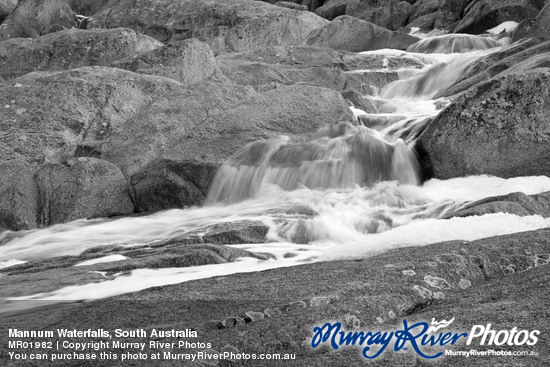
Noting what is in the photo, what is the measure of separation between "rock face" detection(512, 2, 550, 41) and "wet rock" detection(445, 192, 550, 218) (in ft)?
41.1

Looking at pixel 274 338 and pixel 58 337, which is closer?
pixel 274 338

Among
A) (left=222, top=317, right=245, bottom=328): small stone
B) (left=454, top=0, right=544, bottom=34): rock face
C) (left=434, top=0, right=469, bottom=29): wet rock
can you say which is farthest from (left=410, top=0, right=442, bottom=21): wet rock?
(left=222, top=317, right=245, bottom=328): small stone

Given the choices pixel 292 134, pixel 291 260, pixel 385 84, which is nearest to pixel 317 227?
pixel 291 260

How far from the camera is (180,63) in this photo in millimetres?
17938

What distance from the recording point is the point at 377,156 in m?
12.7

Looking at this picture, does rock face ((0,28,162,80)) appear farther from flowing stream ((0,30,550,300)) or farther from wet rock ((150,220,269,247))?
wet rock ((150,220,269,247))

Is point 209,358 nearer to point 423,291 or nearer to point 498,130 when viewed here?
point 423,291

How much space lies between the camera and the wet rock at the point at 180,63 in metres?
17.7

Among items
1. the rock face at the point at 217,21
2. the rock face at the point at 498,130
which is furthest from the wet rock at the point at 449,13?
the rock face at the point at 498,130

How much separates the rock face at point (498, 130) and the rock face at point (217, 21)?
1624cm

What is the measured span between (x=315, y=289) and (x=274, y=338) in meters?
0.97

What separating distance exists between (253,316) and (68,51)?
1946cm

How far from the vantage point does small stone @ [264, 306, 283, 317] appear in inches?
157

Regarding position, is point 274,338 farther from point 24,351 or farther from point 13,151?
point 13,151
